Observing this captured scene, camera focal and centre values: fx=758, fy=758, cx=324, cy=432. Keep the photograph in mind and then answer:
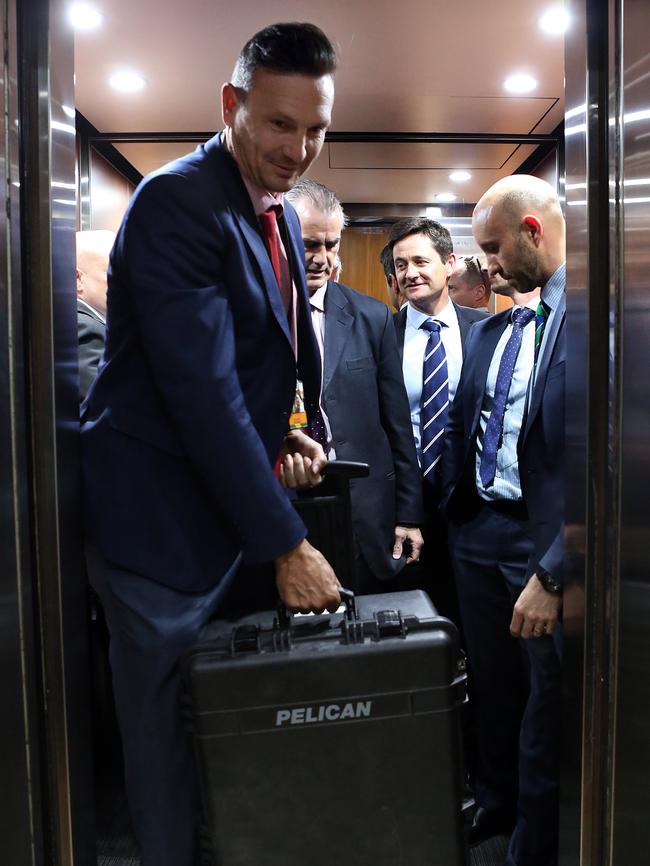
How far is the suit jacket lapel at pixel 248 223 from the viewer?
1226 mm

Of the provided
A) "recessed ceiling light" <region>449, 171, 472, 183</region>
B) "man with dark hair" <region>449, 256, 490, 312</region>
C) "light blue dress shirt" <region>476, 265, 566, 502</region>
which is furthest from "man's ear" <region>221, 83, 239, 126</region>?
"recessed ceiling light" <region>449, 171, 472, 183</region>

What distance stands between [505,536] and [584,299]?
75cm

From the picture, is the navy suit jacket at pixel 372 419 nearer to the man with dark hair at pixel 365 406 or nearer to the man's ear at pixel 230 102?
the man with dark hair at pixel 365 406

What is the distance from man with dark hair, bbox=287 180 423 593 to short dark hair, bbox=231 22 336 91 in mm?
831

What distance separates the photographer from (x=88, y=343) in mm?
1880

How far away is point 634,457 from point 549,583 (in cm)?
36

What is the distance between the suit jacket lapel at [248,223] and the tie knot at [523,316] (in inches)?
33.3

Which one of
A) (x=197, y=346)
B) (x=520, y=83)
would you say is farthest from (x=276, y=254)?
(x=520, y=83)

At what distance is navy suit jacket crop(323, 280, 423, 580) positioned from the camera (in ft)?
6.69

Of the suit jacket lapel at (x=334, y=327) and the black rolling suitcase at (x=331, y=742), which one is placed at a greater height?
the suit jacket lapel at (x=334, y=327)

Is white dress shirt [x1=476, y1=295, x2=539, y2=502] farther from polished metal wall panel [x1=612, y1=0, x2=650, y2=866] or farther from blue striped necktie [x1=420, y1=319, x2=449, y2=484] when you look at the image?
polished metal wall panel [x1=612, y1=0, x2=650, y2=866]

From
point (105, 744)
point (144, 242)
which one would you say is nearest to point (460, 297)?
point (105, 744)

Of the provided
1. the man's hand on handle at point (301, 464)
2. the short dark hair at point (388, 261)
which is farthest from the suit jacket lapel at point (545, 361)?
the short dark hair at point (388, 261)

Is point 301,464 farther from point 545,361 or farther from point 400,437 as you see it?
point 400,437
